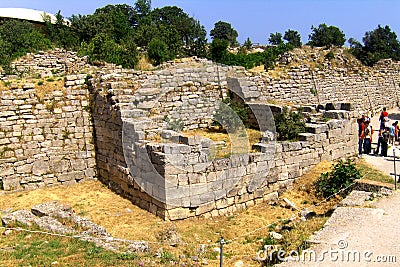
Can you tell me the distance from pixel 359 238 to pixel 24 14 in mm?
44186

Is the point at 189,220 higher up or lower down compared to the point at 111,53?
lower down

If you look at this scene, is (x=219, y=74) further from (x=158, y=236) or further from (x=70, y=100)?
(x=158, y=236)

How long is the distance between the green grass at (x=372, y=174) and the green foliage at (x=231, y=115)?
4654mm

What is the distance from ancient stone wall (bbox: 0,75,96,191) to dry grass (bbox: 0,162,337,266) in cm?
48

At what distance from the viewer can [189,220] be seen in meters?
9.64

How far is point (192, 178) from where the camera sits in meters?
9.60

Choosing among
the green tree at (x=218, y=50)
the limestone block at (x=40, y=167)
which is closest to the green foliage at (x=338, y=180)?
the limestone block at (x=40, y=167)

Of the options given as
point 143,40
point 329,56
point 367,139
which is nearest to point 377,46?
point 329,56

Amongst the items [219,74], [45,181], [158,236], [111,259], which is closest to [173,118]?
[219,74]

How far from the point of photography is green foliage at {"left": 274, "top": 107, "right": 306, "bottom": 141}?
13250mm

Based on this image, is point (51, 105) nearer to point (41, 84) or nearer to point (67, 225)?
point (41, 84)

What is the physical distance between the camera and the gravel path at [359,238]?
614 centimetres

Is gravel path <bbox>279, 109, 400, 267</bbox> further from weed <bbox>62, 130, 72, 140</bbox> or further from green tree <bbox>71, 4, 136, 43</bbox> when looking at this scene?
→ green tree <bbox>71, 4, 136, 43</bbox>

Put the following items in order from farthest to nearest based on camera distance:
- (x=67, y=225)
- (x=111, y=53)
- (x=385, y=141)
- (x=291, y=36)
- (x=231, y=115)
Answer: (x=291, y=36)
(x=111, y=53)
(x=231, y=115)
(x=385, y=141)
(x=67, y=225)
